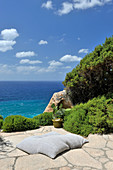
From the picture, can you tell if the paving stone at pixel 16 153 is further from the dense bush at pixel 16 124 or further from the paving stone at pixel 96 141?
the dense bush at pixel 16 124

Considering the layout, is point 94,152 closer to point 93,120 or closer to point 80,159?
point 80,159

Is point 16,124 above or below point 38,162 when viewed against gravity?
above

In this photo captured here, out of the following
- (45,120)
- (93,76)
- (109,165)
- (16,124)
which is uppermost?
(93,76)

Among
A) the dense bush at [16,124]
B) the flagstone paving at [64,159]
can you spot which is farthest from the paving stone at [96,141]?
the dense bush at [16,124]

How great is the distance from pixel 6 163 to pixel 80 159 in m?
1.80

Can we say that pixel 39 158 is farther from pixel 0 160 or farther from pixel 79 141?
pixel 79 141

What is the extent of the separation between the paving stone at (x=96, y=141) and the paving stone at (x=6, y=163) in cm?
233

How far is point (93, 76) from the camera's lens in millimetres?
8773

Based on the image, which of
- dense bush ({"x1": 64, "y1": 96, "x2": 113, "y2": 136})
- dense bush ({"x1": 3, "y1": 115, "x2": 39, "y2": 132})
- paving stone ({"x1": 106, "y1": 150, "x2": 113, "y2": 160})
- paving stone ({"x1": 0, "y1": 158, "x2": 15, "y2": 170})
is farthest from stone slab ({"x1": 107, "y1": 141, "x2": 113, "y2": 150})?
dense bush ({"x1": 3, "y1": 115, "x2": 39, "y2": 132})

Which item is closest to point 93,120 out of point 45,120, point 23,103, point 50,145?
point 50,145

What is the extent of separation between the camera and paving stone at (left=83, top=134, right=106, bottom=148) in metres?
4.44

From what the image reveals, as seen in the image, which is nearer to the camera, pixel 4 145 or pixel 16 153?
pixel 16 153

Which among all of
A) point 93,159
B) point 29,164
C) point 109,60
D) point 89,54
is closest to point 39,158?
point 29,164

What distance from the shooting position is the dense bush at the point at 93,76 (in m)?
7.68
